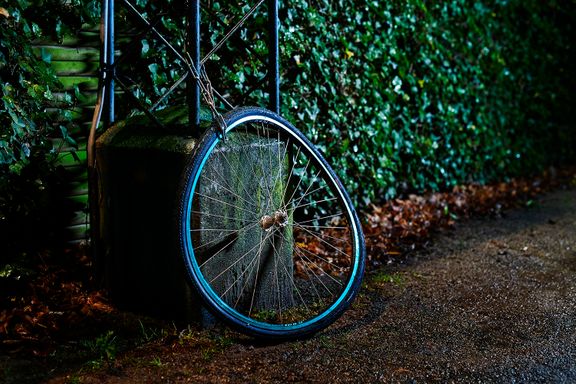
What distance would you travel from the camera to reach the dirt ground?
3.41 metres

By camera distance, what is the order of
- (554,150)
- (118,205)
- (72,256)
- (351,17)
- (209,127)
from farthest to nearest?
(554,150) → (351,17) → (72,256) → (118,205) → (209,127)

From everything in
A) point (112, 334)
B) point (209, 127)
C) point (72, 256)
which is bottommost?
point (112, 334)

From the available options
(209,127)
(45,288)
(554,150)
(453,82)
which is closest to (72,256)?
(45,288)

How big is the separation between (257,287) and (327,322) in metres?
0.48

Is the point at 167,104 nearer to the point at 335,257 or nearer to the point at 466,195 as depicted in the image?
the point at 335,257

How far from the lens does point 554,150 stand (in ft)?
29.3

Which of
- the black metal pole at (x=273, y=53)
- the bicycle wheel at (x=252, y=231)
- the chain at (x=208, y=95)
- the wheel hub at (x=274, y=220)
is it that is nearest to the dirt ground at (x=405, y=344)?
the bicycle wheel at (x=252, y=231)

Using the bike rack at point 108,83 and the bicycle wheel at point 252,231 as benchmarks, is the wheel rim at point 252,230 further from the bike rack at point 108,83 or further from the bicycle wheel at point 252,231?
the bike rack at point 108,83

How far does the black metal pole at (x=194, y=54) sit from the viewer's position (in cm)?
387

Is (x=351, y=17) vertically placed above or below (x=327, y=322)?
above

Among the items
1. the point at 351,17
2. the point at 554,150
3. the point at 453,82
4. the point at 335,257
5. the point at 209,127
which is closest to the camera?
the point at 209,127

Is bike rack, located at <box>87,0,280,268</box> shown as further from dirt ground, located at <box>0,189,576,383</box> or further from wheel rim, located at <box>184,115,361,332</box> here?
dirt ground, located at <box>0,189,576,383</box>

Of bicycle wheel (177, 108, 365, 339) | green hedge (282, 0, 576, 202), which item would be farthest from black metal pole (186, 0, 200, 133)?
green hedge (282, 0, 576, 202)

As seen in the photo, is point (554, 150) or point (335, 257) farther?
point (554, 150)
